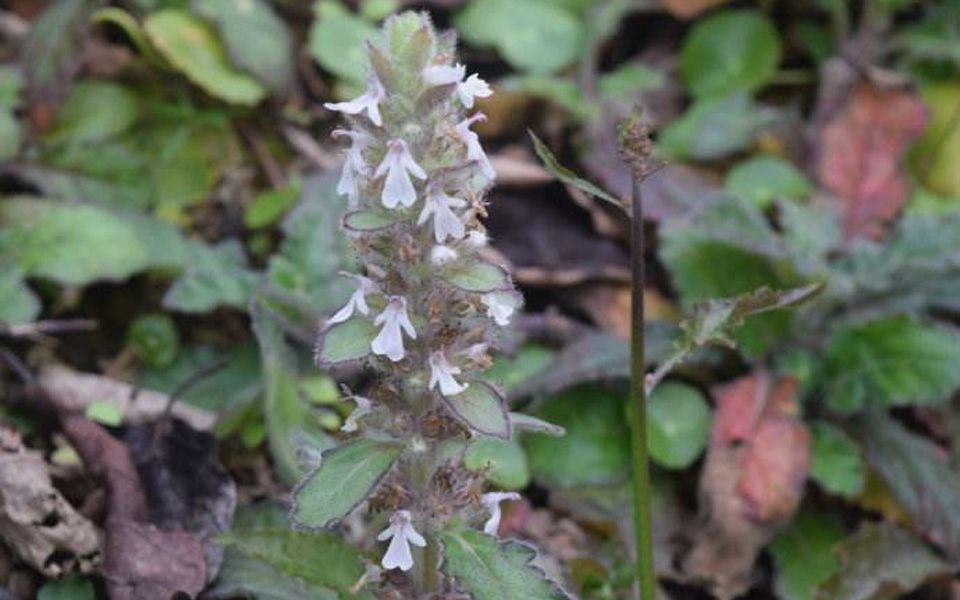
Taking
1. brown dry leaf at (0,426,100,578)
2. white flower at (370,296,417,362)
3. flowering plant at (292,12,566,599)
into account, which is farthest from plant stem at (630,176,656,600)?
brown dry leaf at (0,426,100,578)

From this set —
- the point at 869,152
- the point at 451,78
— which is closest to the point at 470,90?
the point at 451,78

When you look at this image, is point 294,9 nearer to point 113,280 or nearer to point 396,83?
point 113,280

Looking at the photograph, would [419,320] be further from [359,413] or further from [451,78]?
[451,78]

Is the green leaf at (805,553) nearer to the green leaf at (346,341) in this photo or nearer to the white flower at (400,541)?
the white flower at (400,541)

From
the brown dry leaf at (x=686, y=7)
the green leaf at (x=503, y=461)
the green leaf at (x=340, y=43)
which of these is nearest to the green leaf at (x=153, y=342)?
the green leaf at (x=503, y=461)

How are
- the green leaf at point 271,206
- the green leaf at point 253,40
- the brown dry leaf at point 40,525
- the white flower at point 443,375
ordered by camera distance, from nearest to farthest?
the white flower at point 443,375
the brown dry leaf at point 40,525
the green leaf at point 271,206
the green leaf at point 253,40

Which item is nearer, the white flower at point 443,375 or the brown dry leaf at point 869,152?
the white flower at point 443,375

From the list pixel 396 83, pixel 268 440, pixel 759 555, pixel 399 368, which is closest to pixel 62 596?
pixel 268 440
